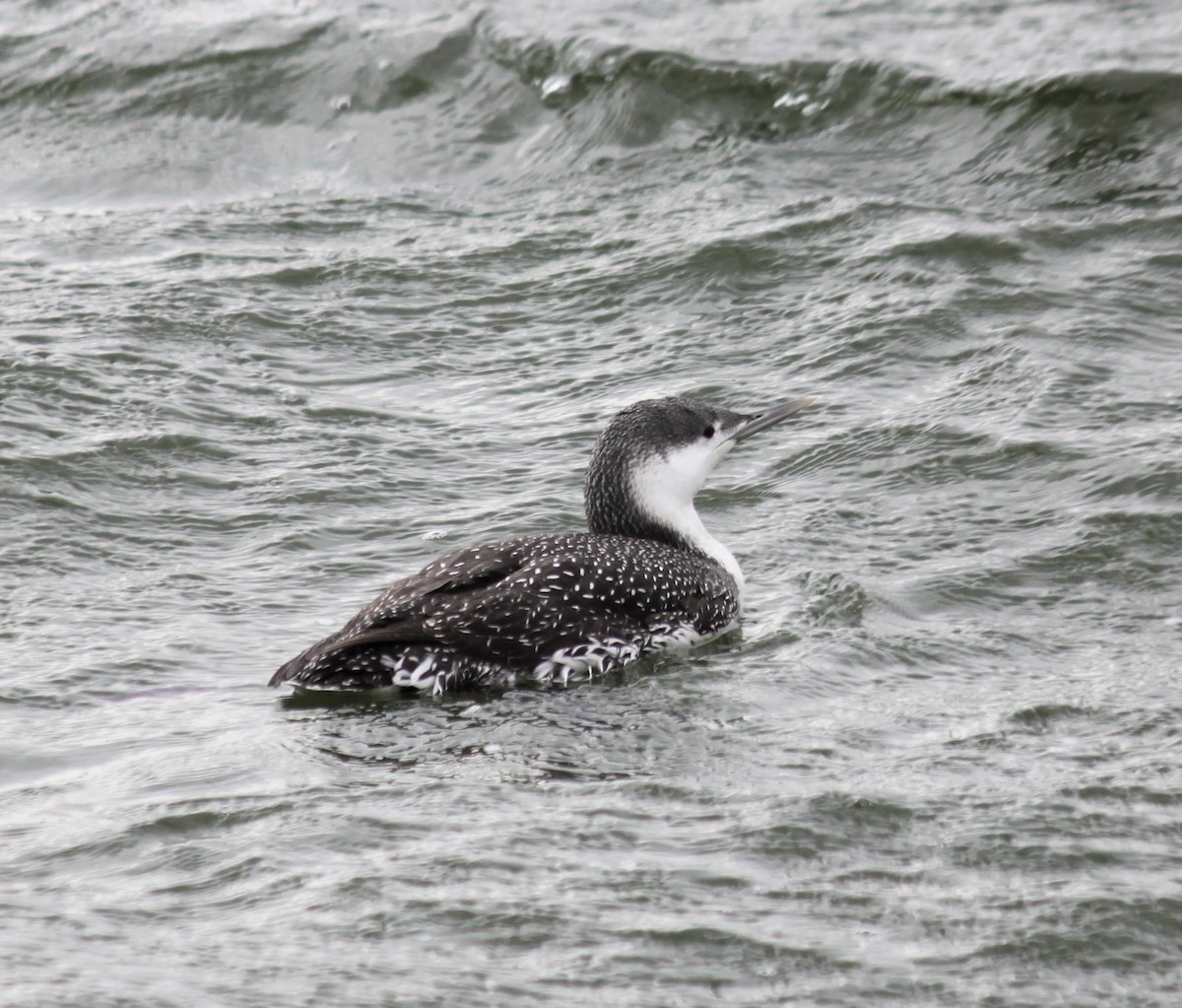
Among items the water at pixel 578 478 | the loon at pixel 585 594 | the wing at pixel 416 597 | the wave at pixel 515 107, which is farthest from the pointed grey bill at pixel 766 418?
the wave at pixel 515 107

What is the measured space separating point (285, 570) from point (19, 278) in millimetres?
3396

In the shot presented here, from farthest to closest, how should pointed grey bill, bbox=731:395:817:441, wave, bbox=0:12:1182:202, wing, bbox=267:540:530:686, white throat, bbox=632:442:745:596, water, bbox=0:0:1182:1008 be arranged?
wave, bbox=0:12:1182:202
pointed grey bill, bbox=731:395:817:441
white throat, bbox=632:442:745:596
wing, bbox=267:540:530:686
water, bbox=0:0:1182:1008

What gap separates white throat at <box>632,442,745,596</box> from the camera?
6.84 m

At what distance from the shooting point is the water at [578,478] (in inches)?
175

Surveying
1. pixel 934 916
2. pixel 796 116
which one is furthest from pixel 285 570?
pixel 796 116

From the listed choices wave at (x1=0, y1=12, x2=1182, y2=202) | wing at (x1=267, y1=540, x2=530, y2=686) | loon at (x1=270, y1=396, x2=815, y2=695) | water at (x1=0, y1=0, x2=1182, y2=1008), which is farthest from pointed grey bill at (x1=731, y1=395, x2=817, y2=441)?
wave at (x1=0, y1=12, x2=1182, y2=202)

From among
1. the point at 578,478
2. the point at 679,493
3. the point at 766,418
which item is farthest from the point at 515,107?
the point at 679,493

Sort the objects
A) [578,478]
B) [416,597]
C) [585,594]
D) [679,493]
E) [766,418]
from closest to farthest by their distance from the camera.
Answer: [416,597], [585,594], [679,493], [766,418], [578,478]

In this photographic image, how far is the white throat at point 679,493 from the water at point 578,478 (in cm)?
33

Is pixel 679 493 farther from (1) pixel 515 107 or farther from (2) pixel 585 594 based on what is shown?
(1) pixel 515 107

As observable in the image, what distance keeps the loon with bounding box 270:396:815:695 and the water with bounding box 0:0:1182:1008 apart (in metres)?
0.15

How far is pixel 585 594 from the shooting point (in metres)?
6.17

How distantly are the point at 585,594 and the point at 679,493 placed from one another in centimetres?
92

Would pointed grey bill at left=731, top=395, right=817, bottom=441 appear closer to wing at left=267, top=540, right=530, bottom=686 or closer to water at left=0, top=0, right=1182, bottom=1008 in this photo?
water at left=0, top=0, right=1182, bottom=1008
